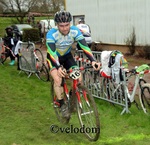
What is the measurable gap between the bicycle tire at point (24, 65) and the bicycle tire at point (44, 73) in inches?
17.2

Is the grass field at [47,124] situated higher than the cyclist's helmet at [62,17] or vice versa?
the cyclist's helmet at [62,17]

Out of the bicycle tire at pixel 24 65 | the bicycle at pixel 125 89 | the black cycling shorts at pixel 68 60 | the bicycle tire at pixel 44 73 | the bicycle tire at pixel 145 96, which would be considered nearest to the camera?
the black cycling shorts at pixel 68 60

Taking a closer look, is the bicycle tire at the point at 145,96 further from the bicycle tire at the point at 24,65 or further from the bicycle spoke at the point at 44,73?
the bicycle tire at the point at 24,65

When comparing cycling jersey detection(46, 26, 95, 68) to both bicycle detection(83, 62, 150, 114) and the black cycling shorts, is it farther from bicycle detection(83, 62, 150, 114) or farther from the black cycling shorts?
bicycle detection(83, 62, 150, 114)

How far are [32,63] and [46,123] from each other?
485 cm

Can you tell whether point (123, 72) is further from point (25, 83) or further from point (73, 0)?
point (73, 0)

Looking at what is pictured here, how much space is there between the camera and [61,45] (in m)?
5.18

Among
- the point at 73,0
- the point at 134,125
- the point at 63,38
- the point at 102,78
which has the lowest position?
the point at 134,125

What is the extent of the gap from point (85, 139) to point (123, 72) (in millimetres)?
1838

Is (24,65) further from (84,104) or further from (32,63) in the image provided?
(84,104)

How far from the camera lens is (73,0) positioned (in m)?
19.8

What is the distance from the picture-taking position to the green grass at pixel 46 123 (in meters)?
4.81

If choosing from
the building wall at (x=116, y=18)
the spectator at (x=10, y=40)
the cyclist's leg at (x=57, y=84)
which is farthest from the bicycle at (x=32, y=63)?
the building wall at (x=116, y=18)

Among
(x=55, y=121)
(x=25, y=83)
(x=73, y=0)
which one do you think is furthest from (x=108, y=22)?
(x=55, y=121)
